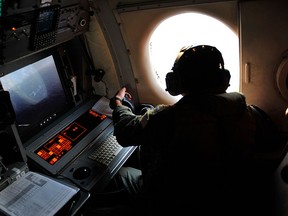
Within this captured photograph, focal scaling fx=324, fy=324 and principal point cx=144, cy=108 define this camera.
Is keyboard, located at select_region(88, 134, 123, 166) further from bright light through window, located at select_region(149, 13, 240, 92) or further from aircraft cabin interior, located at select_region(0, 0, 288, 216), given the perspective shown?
bright light through window, located at select_region(149, 13, 240, 92)

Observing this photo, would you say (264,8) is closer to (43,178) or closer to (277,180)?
(277,180)

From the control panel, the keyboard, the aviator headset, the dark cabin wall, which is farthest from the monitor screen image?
the dark cabin wall

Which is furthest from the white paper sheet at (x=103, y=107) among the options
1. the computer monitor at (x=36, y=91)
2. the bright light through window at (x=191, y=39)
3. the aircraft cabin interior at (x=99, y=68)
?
the bright light through window at (x=191, y=39)

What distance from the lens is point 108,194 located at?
86.9 inches

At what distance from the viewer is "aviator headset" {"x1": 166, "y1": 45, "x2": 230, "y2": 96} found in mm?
1590

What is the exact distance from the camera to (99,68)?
101 inches

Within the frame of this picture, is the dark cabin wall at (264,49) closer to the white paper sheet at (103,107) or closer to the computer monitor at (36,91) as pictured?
the white paper sheet at (103,107)

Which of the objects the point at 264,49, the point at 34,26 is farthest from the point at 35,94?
the point at 264,49

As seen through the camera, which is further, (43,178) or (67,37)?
(67,37)

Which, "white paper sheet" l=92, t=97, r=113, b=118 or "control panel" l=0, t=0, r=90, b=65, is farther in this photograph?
"white paper sheet" l=92, t=97, r=113, b=118

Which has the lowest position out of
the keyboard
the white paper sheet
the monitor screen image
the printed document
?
the keyboard

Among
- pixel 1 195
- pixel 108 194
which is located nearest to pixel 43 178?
pixel 1 195

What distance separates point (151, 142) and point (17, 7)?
98 centimetres

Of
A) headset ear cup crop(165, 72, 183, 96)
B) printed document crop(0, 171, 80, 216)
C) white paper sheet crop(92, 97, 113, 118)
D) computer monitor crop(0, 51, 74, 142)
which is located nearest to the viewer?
printed document crop(0, 171, 80, 216)
